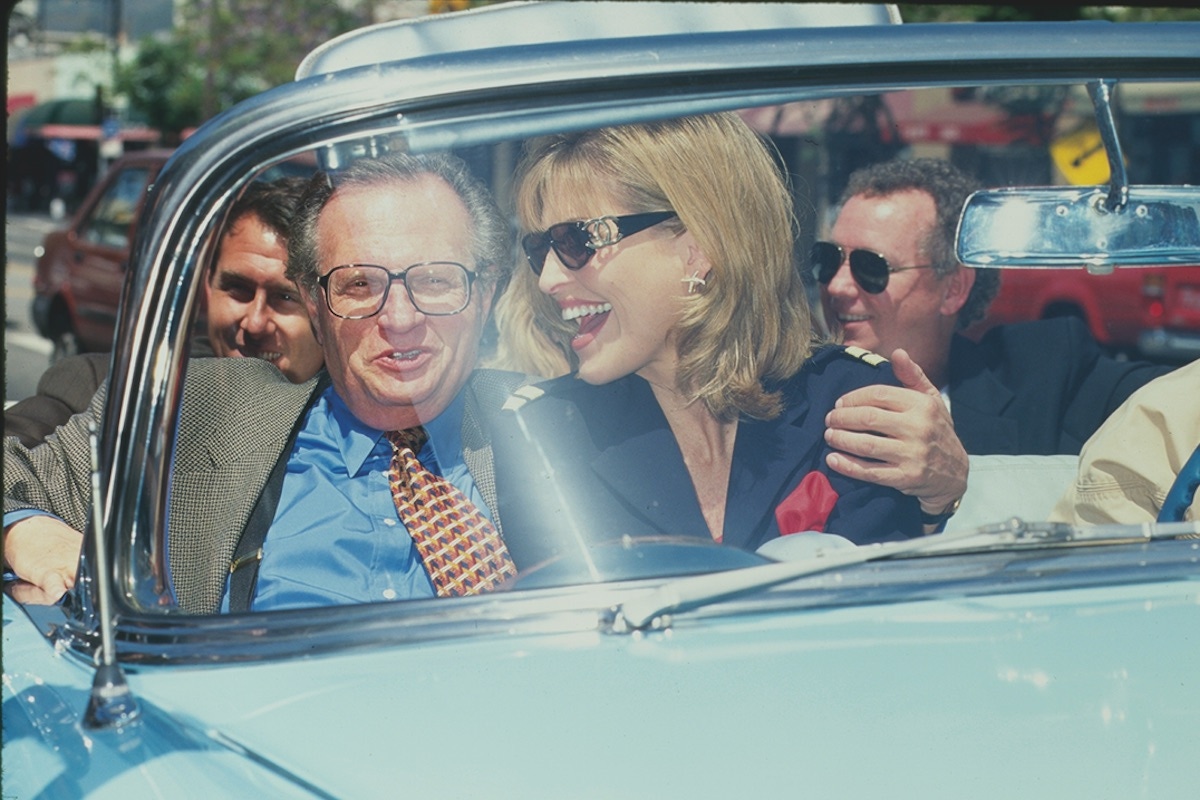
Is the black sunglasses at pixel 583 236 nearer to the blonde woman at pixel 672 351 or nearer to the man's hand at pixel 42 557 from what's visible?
the blonde woman at pixel 672 351

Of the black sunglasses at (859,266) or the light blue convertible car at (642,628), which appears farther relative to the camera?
the black sunglasses at (859,266)

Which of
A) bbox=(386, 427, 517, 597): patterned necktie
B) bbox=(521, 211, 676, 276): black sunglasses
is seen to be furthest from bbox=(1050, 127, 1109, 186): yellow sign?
bbox=(386, 427, 517, 597): patterned necktie

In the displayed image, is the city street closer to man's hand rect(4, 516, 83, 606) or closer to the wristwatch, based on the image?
man's hand rect(4, 516, 83, 606)

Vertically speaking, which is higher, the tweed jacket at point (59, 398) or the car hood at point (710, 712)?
the tweed jacket at point (59, 398)

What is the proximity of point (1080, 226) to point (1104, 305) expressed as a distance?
63 cm

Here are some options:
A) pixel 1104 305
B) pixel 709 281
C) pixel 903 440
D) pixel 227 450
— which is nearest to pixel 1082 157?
pixel 1104 305

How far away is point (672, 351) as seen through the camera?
5.63 ft

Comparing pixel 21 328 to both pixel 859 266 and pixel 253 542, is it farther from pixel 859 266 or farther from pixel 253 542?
pixel 859 266

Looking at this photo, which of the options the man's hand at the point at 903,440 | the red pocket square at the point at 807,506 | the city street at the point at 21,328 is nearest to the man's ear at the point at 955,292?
the man's hand at the point at 903,440

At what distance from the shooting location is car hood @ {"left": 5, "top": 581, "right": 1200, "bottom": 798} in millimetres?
1289

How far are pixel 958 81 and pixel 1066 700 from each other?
2.42ft

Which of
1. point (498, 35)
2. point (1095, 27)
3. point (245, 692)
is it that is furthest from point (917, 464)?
point (498, 35)

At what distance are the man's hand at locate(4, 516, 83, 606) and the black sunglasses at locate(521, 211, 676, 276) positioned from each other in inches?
30.5

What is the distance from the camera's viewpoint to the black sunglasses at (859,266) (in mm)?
1882
